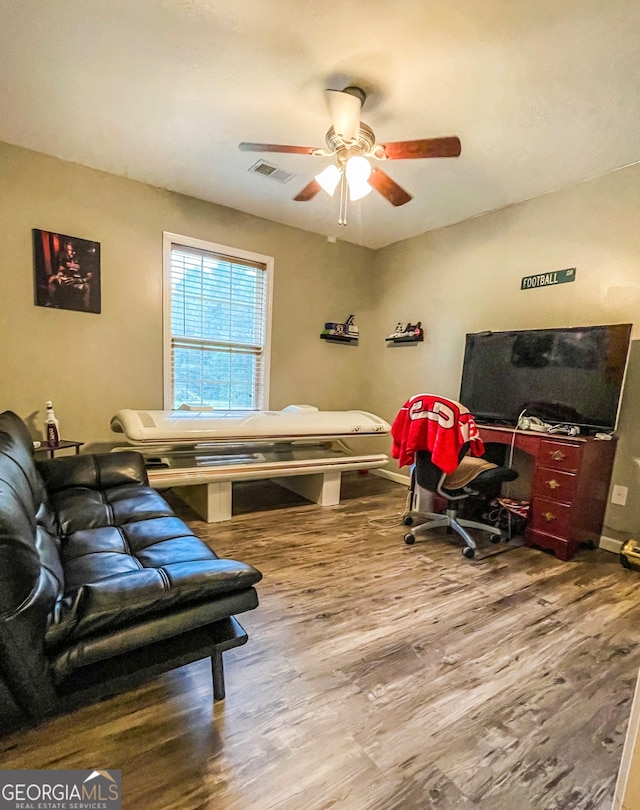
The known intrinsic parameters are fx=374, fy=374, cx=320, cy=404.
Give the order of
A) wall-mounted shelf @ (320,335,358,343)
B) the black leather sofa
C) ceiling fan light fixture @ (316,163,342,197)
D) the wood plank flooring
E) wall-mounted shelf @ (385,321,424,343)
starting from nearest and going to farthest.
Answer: the black leather sofa, the wood plank flooring, ceiling fan light fixture @ (316,163,342,197), wall-mounted shelf @ (385,321,424,343), wall-mounted shelf @ (320,335,358,343)

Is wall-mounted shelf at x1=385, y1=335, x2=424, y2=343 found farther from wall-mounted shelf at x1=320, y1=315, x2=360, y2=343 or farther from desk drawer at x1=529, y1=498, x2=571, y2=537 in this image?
desk drawer at x1=529, y1=498, x2=571, y2=537

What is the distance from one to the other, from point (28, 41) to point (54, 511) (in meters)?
2.27

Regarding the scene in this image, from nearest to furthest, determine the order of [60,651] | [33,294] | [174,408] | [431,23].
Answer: [60,651]
[431,23]
[33,294]
[174,408]

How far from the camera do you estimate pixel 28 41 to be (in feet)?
5.88

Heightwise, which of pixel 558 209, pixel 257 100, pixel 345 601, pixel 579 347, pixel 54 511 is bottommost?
pixel 345 601

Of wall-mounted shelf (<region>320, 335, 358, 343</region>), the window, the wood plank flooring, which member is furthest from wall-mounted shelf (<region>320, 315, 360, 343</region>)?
the wood plank flooring

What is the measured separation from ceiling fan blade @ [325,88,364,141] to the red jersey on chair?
1633 millimetres

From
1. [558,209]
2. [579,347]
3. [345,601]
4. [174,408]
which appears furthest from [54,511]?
[558,209]

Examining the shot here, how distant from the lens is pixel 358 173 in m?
2.18

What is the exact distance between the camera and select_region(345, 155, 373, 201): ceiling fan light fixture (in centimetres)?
212

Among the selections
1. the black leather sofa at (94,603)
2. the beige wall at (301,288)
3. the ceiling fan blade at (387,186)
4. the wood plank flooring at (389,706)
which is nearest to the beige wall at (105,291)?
the beige wall at (301,288)

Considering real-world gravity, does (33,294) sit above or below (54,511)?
above

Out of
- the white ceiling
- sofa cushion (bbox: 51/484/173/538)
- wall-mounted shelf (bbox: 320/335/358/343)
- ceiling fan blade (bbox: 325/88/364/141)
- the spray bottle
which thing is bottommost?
sofa cushion (bbox: 51/484/173/538)

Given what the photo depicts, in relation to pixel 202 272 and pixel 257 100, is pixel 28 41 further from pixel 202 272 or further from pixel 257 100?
pixel 202 272
